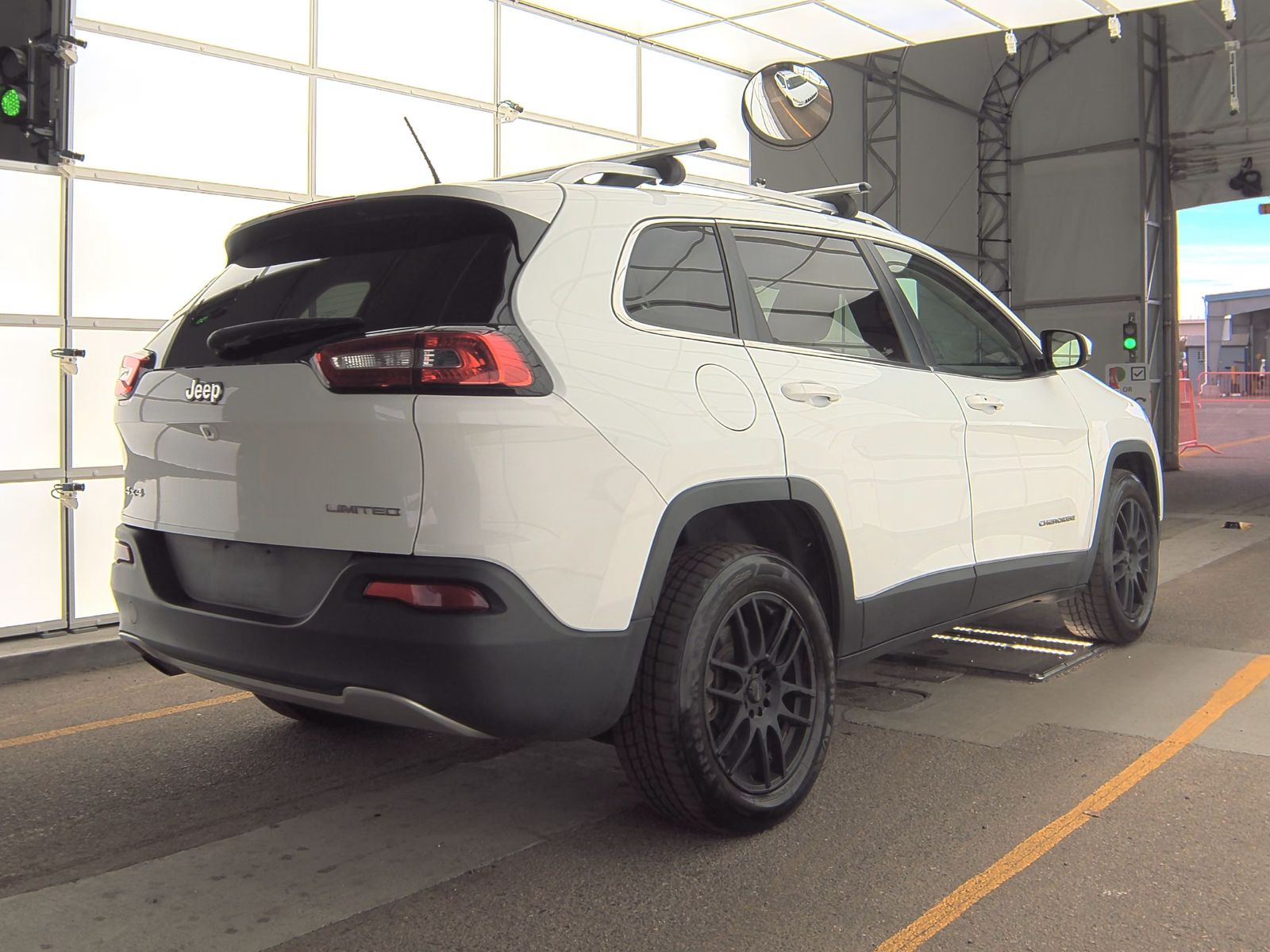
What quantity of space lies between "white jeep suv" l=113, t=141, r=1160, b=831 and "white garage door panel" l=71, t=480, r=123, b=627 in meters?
3.36

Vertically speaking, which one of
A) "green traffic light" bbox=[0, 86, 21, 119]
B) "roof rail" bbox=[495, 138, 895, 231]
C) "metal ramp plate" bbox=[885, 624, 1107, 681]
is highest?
"green traffic light" bbox=[0, 86, 21, 119]

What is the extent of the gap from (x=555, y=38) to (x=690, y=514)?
7125 millimetres

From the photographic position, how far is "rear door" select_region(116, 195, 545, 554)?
2947 millimetres

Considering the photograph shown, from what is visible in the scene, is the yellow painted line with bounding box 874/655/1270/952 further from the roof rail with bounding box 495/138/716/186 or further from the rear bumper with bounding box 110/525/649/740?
the roof rail with bounding box 495/138/716/186

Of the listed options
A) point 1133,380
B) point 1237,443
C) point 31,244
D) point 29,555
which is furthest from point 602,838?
point 1237,443

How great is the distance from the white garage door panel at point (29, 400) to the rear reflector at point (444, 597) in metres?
4.58

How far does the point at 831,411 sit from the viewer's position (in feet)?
12.5

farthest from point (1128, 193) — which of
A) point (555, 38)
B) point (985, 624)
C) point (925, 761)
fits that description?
point (925, 761)

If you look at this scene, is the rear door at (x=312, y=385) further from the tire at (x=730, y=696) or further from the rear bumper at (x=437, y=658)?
the tire at (x=730, y=696)

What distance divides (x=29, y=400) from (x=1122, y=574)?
5758 mm

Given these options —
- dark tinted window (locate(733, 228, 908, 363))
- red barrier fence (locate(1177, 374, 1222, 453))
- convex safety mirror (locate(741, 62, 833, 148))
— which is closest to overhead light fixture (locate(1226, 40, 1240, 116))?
red barrier fence (locate(1177, 374, 1222, 453))

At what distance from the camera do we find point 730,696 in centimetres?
339

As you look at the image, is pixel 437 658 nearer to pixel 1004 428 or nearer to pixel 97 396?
pixel 1004 428

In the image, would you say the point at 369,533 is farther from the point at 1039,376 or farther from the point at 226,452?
the point at 1039,376
